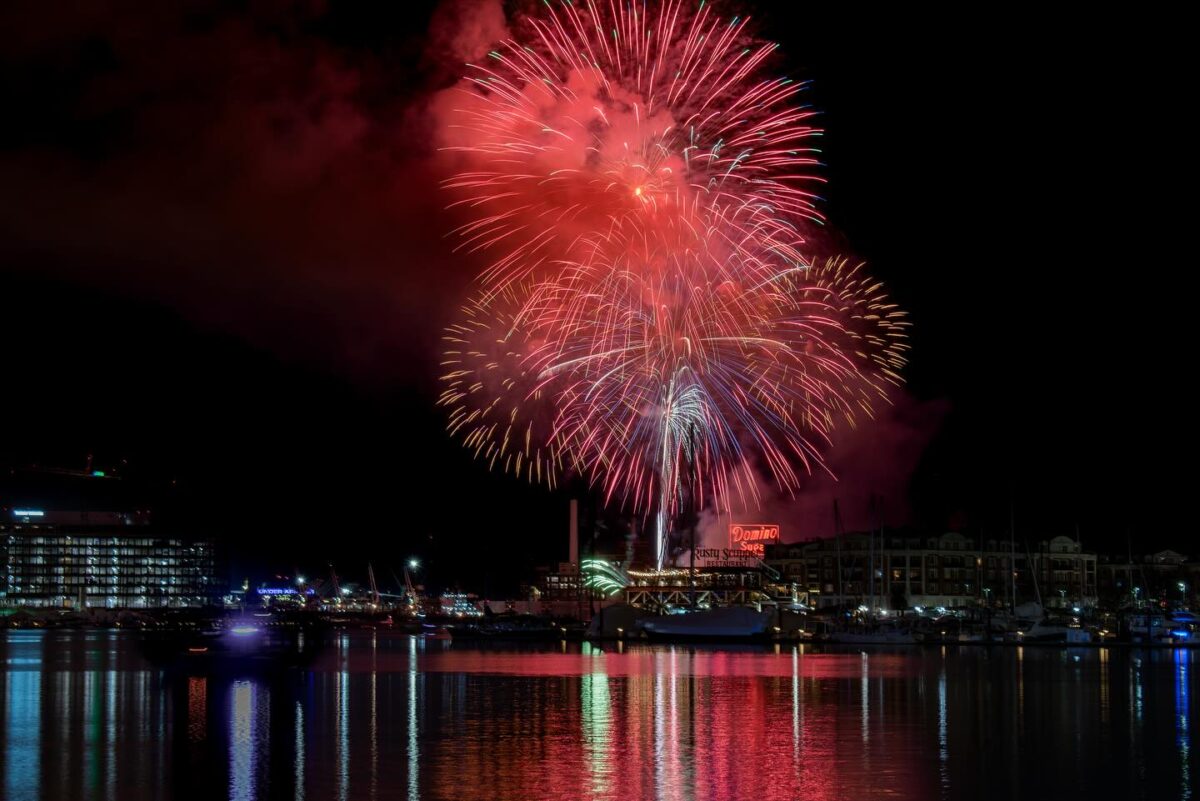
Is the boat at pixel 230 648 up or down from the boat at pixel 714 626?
up

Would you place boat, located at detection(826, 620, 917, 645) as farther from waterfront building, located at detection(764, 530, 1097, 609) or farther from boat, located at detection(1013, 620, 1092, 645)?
waterfront building, located at detection(764, 530, 1097, 609)

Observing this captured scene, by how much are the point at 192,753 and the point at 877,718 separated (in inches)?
608

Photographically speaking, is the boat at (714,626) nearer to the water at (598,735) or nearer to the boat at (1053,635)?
the boat at (1053,635)

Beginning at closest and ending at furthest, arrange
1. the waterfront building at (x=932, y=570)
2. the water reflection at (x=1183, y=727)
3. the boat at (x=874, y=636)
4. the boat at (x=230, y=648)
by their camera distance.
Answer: the water reflection at (x=1183, y=727), the boat at (x=230, y=648), the boat at (x=874, y=636), the waterfront building at (x=932, y=570)

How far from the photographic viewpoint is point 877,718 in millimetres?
32219

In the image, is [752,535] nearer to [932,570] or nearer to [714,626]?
[932,570]

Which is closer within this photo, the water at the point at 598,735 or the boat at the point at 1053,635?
the water at the point at 598,735

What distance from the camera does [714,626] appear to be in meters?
97.8

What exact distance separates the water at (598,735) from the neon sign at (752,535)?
272 feet

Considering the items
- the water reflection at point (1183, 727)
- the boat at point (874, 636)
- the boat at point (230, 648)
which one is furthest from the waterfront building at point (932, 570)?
the water reflection at point (1183, 727)

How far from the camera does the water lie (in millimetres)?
21094

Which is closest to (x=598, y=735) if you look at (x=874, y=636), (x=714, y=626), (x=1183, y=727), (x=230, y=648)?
(x=1183, y=727)

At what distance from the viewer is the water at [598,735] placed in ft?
69.2

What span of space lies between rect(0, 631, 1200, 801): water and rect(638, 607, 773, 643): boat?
4365 centimetres
